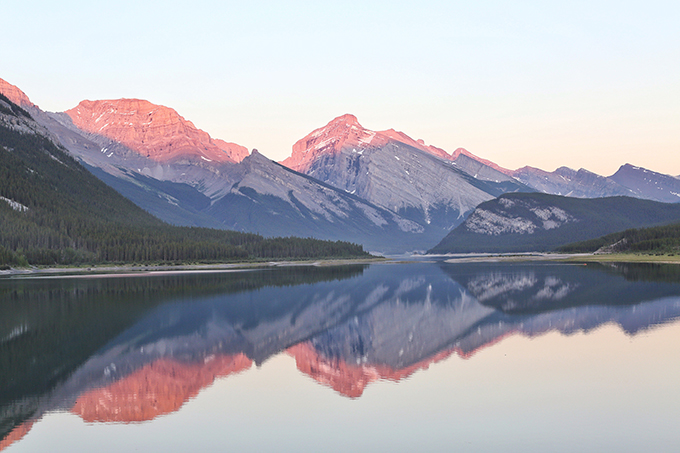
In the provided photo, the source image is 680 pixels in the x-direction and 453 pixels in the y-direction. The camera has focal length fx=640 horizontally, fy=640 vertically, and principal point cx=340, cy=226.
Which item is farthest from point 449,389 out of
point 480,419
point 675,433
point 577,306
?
point 577,306

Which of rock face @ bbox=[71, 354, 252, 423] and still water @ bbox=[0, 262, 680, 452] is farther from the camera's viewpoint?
rock face @ bbox=[71, 354, 252, 423]

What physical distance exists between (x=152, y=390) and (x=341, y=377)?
Result: 36.8 feet

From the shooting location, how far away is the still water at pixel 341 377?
27.4 m

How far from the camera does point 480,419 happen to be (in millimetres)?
29312

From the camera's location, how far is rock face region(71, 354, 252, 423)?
3173 centimetres

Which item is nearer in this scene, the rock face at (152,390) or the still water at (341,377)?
the still water at (341,377)

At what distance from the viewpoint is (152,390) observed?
36.4 meters

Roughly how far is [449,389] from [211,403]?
13.0 m

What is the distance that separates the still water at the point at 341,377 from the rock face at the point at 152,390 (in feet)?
0.52

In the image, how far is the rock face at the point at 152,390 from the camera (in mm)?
31734

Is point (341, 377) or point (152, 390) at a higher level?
point (341, 377)

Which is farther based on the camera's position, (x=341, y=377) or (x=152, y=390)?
(x=341, y=377)

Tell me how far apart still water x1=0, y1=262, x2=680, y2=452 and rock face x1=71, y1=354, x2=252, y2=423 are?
159 millimetres

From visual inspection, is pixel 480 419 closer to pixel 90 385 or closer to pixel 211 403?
pixel 211 403
